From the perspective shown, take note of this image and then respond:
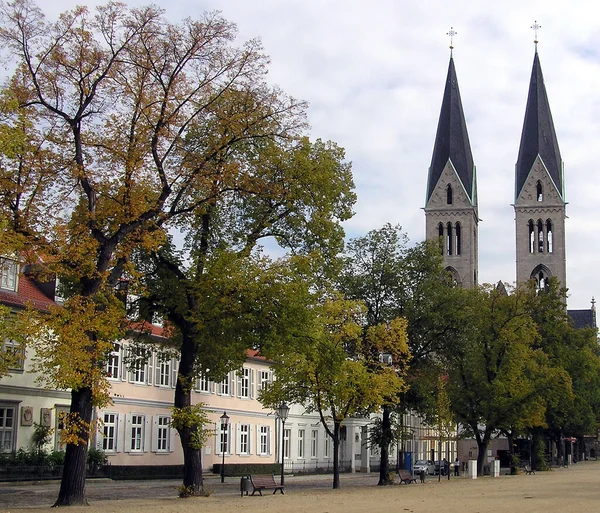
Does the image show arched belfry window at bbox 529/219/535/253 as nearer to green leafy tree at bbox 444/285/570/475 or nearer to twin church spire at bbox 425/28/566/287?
twin church spire at bbox 425/28/566/287

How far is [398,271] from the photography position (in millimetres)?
47375

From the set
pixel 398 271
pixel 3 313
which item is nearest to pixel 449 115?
pixel 398 271

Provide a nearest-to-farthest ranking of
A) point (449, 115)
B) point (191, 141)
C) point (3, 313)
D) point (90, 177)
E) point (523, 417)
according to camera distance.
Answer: point (3, 313) → point (90, 177) → point (191, 141) → point (523, 417) → point (449, 115)

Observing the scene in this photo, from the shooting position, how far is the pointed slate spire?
119750mm

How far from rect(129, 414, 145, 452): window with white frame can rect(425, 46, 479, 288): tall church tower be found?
75191 millimetres

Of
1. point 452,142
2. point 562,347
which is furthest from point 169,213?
point 452,142

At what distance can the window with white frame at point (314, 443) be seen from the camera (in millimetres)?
67506

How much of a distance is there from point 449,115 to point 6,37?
96426 mm

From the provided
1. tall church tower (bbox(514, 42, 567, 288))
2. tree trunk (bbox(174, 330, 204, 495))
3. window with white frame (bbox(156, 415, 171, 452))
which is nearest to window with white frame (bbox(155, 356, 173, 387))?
window with white frame (bbox(156, 415, 171, 452))

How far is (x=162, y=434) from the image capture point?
51.9 m

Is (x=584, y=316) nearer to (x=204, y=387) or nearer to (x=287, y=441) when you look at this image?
(x=287, y=441)

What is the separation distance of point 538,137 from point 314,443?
66.0 m

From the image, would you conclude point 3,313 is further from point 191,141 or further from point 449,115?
point 449,115

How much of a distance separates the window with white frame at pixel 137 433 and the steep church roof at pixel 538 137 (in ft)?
272
